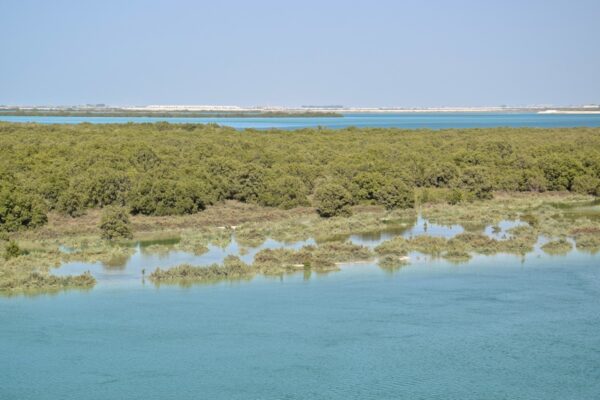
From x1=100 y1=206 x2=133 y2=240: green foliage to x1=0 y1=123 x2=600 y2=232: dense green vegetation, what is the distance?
12.9 ft

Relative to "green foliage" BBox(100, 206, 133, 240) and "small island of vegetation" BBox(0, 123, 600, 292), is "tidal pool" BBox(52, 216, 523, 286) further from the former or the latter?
"green foliage" BBox(100, 206, 133, 240)

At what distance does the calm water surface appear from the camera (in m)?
21.1

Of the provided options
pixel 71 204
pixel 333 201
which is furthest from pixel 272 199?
pixel 71 204

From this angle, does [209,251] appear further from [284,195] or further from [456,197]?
[456,197]

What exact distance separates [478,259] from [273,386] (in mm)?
16208

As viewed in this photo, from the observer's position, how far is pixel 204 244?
37.5m

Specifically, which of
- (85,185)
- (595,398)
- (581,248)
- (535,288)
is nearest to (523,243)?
(581,248)

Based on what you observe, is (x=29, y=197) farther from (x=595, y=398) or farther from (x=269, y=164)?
(x=595, y=398)

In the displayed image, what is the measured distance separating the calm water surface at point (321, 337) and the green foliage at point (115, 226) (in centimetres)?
524

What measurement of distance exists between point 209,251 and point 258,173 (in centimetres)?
1319

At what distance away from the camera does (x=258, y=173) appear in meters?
48.8

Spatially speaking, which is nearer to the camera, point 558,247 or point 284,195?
point 558,247

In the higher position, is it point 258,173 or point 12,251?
point 258,173

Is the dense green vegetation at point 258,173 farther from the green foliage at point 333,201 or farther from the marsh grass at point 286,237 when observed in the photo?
the marsh grass at point 286,237
